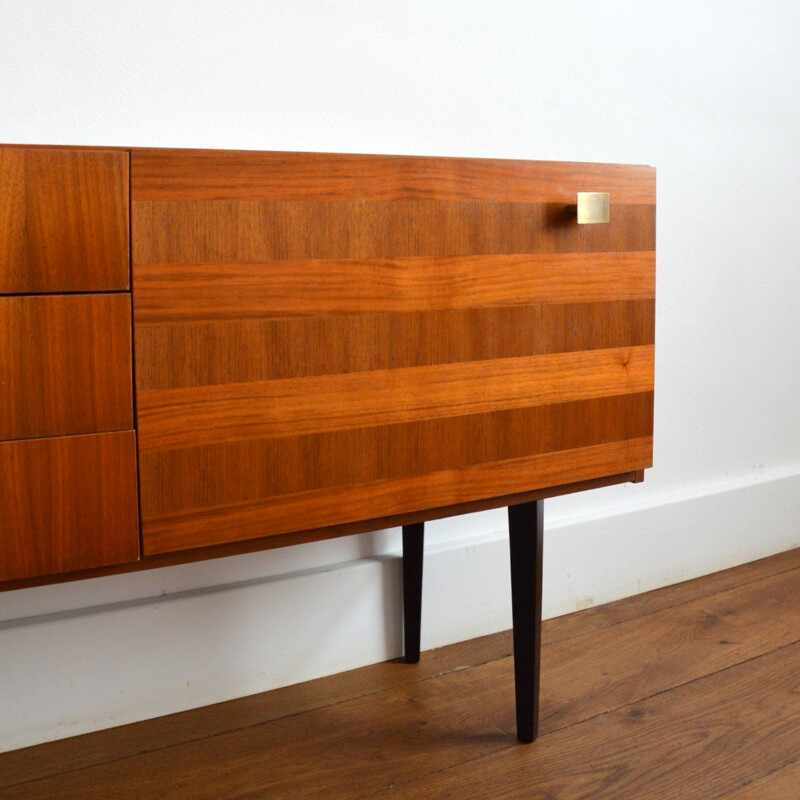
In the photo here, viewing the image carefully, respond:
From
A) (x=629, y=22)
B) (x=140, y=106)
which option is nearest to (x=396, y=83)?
(x=140, y=106)

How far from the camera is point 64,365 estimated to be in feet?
2.31

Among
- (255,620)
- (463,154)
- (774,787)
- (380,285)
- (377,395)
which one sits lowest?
(774,787)

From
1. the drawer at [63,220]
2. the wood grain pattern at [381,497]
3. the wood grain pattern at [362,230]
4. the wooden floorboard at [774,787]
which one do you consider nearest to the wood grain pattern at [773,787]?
the wooden floorboard at [774,787]

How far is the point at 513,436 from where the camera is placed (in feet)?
3.01

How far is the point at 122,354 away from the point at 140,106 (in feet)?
1.86

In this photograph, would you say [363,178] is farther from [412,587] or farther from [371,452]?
[412,587]

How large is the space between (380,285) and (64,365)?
29 cm

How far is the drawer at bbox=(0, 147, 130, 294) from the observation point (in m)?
0.67

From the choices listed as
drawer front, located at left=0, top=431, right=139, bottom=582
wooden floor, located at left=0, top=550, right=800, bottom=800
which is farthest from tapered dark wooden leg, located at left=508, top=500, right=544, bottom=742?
drawer front, located at left=0, top=431, right=139, bottom=582

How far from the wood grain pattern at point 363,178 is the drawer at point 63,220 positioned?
3cm

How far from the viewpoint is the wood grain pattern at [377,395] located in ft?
2.48

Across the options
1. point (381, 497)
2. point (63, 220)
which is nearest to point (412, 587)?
point (381, 497)

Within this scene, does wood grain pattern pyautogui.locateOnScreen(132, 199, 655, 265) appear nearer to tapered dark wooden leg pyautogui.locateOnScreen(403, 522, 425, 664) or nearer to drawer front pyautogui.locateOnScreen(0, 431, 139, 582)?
drawer front pyautogui.locateOnScreen(0, 431, 139, 582)

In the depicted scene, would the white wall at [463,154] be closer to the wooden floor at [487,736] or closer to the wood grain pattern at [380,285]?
the wooden floor at [487,736]
